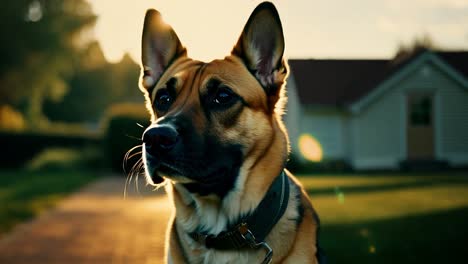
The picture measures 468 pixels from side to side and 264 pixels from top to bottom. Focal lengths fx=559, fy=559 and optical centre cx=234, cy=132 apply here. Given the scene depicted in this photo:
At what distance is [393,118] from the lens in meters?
24.1

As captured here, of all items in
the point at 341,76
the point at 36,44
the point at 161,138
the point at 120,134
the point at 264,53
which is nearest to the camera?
the point at 161,138

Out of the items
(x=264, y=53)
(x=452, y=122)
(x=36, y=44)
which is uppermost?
(x=264, y=53)

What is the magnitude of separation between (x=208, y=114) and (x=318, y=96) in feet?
76.1

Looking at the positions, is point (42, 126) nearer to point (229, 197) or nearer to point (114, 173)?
point (114, 173)

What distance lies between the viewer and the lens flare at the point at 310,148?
25.3 m

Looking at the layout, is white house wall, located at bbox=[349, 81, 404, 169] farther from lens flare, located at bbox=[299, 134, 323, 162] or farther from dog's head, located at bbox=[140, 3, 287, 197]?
dog's head, located at bbox=[140, 3, 287, 197]

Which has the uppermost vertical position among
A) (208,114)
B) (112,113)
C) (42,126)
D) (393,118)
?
(208,114)

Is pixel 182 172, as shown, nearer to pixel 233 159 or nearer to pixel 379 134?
pixel 233 159

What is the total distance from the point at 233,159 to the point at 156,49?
1071 millimetres

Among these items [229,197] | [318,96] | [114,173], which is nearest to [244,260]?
[229,197]

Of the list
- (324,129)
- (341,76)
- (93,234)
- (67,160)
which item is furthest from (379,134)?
(93,234)

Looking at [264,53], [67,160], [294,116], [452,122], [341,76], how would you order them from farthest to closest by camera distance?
[294,116] < [341,76] < [67,160] < [452,122] < [264,53]

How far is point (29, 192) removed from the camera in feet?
50.6

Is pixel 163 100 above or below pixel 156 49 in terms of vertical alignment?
below
